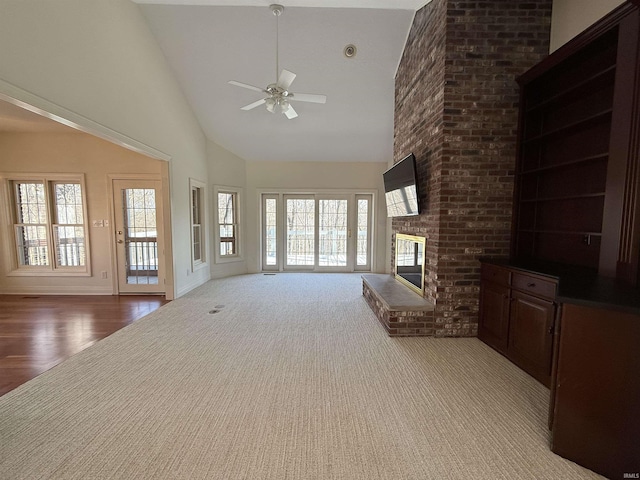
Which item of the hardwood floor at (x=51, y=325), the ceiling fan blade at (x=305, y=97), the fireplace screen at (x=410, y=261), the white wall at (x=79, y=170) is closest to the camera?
the hardwood floor at (x=51, y=325)

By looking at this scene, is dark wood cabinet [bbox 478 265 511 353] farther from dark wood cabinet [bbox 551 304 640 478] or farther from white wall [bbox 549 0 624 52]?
white wall [bbox 549 0 624 52]

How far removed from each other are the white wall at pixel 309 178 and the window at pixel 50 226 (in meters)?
3.09

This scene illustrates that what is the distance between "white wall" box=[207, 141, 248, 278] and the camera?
5.83 meters

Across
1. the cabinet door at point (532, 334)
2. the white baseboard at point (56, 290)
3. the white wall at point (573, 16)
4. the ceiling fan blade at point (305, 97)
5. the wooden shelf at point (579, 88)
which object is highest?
the white wall at point (573, 16)

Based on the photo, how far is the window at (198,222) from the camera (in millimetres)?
5352

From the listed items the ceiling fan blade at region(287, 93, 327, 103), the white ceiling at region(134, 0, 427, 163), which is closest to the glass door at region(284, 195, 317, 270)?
the white ceiling at region(134, 0, 427, 163)

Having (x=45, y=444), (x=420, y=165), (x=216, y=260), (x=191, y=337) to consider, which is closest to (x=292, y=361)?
(x=191, y=337)

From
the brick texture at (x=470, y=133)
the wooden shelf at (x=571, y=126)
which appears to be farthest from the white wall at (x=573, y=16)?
the wooden shelf at (x=571, y=126)

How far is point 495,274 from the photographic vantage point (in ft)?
8.86

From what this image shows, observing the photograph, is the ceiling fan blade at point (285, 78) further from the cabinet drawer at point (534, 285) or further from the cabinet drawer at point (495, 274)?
the cabinet drawer at point (534, 285)

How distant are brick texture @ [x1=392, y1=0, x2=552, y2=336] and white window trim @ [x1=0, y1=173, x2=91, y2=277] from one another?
218 inches

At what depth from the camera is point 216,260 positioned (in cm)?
600

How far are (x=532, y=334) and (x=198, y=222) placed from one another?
5523 millimetres

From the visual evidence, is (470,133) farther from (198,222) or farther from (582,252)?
(198,222)
